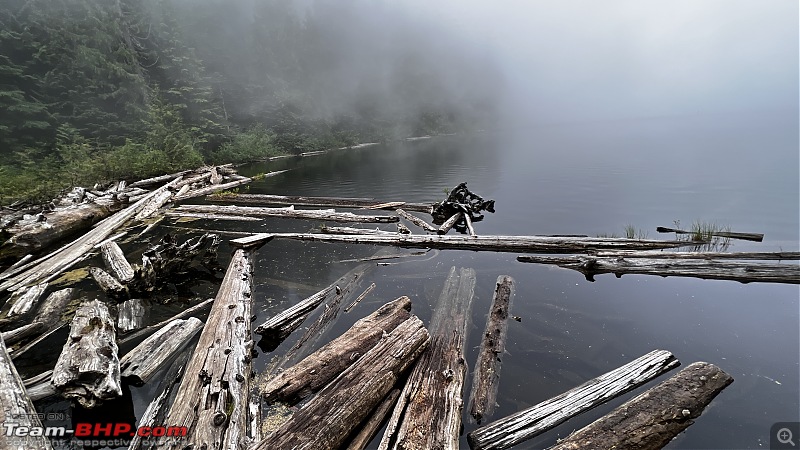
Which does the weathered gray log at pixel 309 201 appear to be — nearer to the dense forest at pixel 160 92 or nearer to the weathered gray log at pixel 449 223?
the weathered gray log at pixel 449 223

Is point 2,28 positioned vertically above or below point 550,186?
above

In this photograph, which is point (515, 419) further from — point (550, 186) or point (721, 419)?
point (550, 186)

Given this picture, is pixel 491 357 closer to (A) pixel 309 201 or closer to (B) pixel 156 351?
(B) pixel 156 351

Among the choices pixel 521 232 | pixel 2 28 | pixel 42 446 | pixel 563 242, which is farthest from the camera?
pixel 2 28

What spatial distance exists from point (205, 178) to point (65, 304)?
20213 mm

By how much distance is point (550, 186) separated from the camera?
2308 centimetres

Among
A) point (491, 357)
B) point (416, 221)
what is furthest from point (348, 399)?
point (416, 221)

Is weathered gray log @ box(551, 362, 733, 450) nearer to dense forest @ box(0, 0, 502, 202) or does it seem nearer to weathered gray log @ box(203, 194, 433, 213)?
weathered gray log @ box(203, 194, 433, 213)

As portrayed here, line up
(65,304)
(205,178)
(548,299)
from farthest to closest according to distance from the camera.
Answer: (205,178)
(548,299)
(65,304)

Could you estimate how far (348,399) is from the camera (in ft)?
12.1

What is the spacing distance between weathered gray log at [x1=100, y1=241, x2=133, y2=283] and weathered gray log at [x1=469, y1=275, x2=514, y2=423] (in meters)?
8.50

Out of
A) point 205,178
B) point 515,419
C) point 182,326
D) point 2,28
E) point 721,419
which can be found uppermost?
point 2,28

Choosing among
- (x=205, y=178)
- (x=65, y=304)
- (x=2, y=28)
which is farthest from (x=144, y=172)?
(x=65, y=304)

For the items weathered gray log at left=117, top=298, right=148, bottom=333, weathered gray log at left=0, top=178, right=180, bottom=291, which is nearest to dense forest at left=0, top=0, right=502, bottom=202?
weathered gray log at left=0, top=178, right=180, bottom=291
